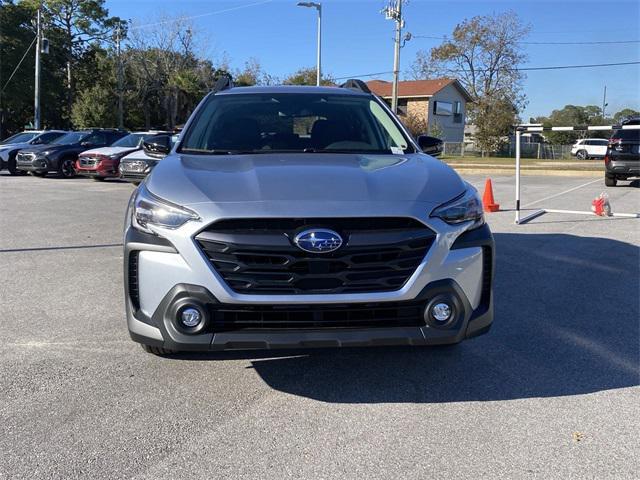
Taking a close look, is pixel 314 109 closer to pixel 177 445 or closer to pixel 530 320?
pixel 530 320

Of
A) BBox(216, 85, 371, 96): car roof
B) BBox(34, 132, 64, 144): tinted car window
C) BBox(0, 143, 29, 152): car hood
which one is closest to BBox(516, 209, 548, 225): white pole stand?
BBox(216, 85, 371, 96): car roof

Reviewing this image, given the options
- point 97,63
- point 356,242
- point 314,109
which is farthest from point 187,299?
point 97,63

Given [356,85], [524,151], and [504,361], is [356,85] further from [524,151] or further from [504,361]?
[524,151]

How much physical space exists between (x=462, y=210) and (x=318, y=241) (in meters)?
0.87

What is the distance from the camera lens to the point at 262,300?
295 centimetres

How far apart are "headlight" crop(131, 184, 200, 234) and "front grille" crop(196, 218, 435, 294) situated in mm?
149

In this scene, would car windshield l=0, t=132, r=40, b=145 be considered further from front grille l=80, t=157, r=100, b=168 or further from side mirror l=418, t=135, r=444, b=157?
side mirror l=418, t=135, r=444, b=157

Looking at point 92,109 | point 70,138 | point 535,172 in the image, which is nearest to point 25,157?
point 70,138

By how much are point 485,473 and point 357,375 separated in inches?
46.8

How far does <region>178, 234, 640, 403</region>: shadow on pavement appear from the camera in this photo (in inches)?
139

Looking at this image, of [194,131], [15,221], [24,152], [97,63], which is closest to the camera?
[194,131]

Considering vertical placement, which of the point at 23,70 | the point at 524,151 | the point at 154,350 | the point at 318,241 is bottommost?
the point at 154,350

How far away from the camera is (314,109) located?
4816 mm

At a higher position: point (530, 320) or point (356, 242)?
point (356, 242)
